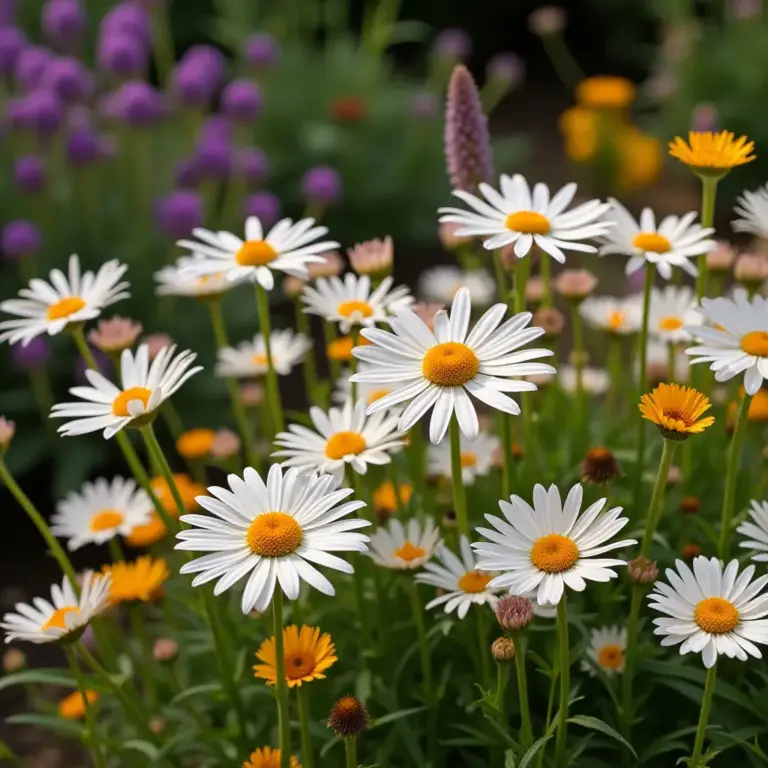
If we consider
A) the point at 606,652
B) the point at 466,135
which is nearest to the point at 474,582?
the point at 606,652

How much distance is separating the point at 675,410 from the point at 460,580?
0.44 metres

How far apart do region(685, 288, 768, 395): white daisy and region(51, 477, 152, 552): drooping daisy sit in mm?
1143

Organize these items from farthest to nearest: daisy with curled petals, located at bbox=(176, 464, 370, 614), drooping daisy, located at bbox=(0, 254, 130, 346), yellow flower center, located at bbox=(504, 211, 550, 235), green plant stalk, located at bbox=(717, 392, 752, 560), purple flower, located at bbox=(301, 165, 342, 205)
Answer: purple flower, located at bbox=(301, 165, 342, 205), drooping daisy, located at bbox=(0, 254, 130, 346), yellow flower center, located at bbox=(504, 211, 550, 235), green plant stalk, located at bbox=(717, 392, 752, 560), daisy with curled petals, located at bbox=(176, 464, 370, 614)

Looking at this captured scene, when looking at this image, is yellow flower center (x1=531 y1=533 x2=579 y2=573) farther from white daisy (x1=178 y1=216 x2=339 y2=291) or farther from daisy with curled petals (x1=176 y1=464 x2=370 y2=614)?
white daisy (x1=178 y1=216 x2=339 y2=291)

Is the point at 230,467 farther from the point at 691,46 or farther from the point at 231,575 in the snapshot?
the point at 691,46

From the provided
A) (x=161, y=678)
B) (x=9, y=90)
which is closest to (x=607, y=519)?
(x=161, y=678)

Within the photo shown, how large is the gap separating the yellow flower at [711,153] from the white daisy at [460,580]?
75 cm

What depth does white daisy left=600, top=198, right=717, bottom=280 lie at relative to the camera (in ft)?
5.75

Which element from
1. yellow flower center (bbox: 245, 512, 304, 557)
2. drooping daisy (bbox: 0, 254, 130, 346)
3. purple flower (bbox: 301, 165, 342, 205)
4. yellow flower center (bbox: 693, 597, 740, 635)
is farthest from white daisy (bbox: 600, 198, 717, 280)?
purple flower (bbox: 301, 165, 342, 205)

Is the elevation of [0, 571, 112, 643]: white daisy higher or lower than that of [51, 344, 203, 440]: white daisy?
lower

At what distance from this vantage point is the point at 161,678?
7.47 ft

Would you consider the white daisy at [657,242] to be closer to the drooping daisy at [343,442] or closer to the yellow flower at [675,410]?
the yellow flower at [675,410]

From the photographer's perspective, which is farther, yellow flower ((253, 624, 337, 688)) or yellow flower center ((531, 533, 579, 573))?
yellow flower ((253, 624, 337, 688))

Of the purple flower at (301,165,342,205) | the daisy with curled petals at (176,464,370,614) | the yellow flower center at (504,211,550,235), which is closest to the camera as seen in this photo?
the daisy with curled petals at (176,464,370,614)
